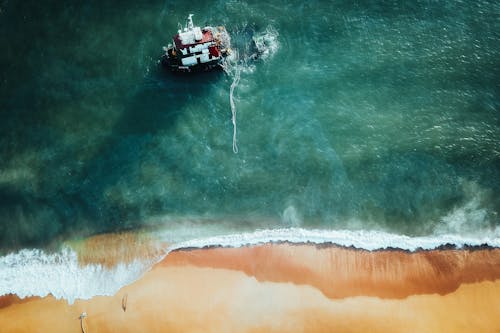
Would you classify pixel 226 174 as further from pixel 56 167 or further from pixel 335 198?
pixel 56 167

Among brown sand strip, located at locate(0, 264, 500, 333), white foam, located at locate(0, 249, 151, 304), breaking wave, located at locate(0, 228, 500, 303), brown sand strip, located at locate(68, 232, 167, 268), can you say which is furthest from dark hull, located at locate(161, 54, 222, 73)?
brown sand strip, located at locate(0, 264, 500, 333)

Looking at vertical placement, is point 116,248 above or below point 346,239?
above

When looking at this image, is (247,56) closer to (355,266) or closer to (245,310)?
(355,266)

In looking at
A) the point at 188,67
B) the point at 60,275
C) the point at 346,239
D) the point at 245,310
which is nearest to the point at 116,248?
the point at 60,275

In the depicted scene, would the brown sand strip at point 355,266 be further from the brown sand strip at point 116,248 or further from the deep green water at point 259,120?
the deep green water at point 259,120

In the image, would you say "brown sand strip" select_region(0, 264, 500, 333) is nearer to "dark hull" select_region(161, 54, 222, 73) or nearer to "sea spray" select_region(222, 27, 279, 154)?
"sea spray" select_region(222, 27, 279, 154)

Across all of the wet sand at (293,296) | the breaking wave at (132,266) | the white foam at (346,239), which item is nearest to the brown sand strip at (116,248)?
the breaking wave at (132,266)
